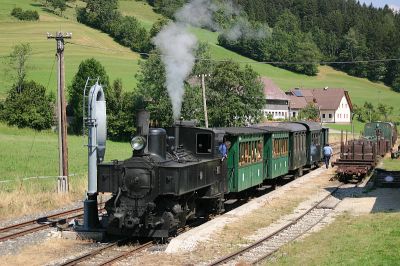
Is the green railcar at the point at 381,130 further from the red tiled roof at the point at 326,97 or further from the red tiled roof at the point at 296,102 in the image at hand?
the red tiled roof at the point at 326,97

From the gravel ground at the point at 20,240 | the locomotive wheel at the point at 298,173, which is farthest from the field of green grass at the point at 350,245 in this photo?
the locomotive wheel at the point at 298,173

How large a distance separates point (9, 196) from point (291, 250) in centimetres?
1107

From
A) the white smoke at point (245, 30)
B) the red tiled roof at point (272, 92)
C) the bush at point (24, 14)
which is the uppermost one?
the bush at point (24, 14)

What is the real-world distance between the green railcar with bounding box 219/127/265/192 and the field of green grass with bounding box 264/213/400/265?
3760 mm

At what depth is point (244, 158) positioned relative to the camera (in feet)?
66.2

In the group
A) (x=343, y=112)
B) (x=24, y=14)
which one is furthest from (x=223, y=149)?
(x=24, y=14)

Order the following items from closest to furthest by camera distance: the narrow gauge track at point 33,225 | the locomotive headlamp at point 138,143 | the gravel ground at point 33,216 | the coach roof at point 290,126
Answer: the locomotive headlamp at point 138,143 < the narrow gauge track at point 33,225 < the gravel ground at point 33,216 < the coach roof at point 290,126

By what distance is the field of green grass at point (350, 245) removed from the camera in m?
11.9

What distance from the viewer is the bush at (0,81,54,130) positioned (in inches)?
2312

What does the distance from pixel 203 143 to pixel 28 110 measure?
46.0m

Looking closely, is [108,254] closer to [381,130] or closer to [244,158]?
[244,158]

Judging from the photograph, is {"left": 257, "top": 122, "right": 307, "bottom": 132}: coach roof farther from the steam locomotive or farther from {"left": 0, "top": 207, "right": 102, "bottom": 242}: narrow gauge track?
{"left": 0, "top": 207, "right": 102, "bottom": 242}: narrow gauge track

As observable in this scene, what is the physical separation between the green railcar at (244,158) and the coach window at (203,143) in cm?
212

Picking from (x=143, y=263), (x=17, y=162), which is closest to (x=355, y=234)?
(x=143, y=263)
